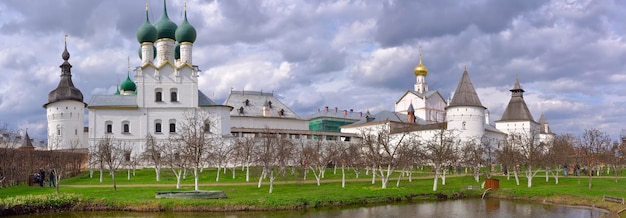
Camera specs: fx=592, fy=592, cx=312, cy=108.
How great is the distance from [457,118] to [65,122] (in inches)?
1511

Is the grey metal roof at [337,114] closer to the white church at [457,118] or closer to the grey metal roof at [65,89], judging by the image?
the white church at [457,118]

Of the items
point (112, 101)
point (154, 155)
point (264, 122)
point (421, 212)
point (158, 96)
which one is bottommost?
point (421, 212)

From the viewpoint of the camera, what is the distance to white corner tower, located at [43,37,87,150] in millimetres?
56750

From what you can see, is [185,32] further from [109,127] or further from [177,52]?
[109,127]

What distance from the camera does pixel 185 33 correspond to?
174 ft

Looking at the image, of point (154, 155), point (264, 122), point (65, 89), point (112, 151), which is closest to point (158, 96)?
point (112, 151)

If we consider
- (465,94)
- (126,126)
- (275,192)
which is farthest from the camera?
(465,94)

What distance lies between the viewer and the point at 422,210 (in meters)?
25.3

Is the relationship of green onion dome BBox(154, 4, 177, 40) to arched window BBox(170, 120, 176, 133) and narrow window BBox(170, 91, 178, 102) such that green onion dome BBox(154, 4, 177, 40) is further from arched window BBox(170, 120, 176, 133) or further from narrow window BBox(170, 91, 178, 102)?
arched window BBox(170, 120, 176, 133)

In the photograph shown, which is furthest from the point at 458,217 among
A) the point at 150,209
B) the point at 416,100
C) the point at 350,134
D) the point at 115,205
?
the point at 416,100

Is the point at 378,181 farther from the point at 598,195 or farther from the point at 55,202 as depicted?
the point at 55,202

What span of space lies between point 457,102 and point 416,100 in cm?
2376

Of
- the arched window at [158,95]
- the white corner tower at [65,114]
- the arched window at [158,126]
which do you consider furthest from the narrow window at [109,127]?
the white corner tower at [65,114]

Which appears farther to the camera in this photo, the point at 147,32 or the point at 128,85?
the point at 128,85
